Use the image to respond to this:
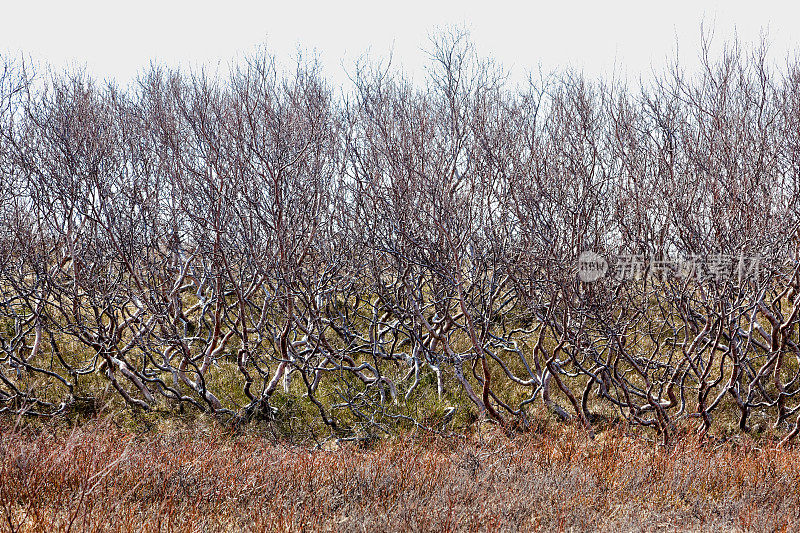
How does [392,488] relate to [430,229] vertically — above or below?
below

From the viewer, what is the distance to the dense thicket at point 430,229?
545 cm

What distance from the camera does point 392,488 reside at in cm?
404

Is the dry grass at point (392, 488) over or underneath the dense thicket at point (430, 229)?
underneath

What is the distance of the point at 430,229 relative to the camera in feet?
18.2

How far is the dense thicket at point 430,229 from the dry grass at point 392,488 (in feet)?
3.46

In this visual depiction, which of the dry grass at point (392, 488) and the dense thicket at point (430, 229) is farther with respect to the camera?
the dense thicket at point (430, 229)

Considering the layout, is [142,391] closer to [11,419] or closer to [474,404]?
[11,419]

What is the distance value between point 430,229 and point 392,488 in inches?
94.8

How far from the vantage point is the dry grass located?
345 cm

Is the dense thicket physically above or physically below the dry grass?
above

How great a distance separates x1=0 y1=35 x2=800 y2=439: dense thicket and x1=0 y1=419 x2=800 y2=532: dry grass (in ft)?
3.46

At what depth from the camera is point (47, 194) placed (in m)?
6.67

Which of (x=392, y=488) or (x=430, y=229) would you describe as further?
(x=430, y=229)

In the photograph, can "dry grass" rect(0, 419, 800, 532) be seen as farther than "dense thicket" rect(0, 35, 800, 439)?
No
